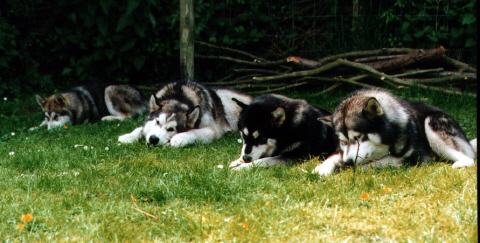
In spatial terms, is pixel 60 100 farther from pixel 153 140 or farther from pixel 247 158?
pixel 247 158

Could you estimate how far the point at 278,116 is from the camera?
443 cm

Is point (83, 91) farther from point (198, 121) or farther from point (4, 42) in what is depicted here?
point (198, 121)

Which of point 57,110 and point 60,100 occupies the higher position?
point 60,100

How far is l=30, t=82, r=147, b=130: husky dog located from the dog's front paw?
3.07m

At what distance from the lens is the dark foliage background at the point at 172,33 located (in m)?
8.59

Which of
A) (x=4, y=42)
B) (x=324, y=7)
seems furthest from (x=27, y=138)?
(x=324, y=7)

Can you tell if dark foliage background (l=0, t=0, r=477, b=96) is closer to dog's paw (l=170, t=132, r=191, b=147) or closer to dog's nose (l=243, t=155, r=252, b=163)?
dog's paw (l=170, t=132, r=191, b=147)

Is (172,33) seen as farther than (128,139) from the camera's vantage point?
Yes

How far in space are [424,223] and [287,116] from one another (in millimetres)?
2158

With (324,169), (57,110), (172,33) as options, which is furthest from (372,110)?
(172,33)

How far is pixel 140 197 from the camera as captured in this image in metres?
3.32

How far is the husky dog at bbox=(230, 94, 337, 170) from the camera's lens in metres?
4.39

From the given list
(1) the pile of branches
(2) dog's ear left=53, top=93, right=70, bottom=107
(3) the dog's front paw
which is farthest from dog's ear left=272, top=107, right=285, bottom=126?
(2) dog's ear left=53, top=93, right=70, bottom=107

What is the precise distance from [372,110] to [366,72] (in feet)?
14.1
